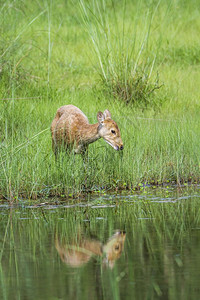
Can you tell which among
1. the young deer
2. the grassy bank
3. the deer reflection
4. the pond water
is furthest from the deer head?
the deer reflection

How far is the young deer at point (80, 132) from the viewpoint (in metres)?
9.02

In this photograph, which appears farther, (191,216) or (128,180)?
(128,180)

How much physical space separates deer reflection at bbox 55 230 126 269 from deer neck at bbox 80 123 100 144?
3056mm

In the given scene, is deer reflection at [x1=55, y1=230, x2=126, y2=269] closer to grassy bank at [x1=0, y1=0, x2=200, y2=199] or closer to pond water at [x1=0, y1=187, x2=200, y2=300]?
pond water at [x1=0, y1=187, x2=200, y2=300]

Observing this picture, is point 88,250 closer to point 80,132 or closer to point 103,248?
point 103,248

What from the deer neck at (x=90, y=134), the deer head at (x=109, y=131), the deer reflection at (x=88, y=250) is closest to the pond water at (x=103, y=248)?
the deer reflection at (x=88, y=250)

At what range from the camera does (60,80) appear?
15.5 m

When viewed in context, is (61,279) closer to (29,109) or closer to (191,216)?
(191,216)

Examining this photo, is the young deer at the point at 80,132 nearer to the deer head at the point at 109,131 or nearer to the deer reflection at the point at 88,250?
the deer head at the point at 109,131

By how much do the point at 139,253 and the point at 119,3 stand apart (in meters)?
20.3

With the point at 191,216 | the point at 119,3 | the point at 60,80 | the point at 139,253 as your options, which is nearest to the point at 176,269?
the point at 139,253

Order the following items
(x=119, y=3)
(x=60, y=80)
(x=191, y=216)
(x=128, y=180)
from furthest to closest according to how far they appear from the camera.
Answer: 1. (x=119, y=3)
2. (x=60, y=80)
3. (x=128, y=180)
4. (x=191, y=216)

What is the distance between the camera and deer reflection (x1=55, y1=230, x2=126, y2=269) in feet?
17.7

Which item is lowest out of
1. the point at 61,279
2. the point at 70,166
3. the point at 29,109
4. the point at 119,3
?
the point at 61,279
